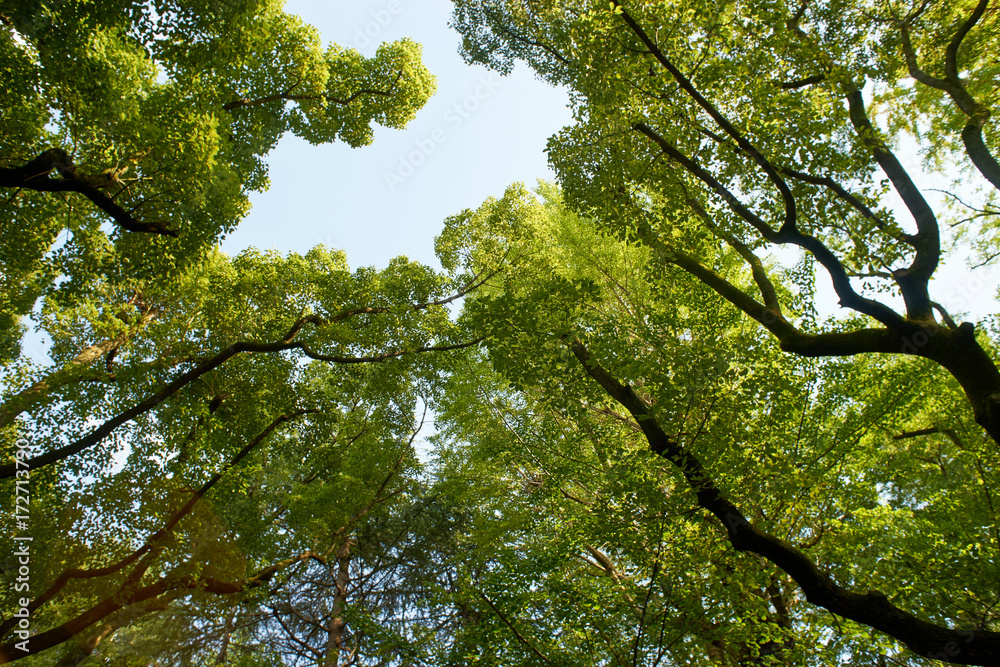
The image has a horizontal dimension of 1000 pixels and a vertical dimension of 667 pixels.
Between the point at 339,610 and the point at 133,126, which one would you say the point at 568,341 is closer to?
the point at 133,126

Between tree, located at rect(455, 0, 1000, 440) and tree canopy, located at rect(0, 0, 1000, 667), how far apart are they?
0.13ft

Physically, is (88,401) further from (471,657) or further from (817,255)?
(817,255)

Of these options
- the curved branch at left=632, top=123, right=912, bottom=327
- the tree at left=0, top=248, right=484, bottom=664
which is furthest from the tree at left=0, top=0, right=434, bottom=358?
the curved branch at left=632, top=123, right=912, bottom=327

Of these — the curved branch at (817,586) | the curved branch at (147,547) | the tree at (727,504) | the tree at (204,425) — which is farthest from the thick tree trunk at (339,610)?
the curved branch at (817,586)

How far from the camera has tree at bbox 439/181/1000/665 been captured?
14.0ft

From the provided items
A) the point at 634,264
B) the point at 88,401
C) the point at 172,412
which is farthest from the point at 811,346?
the point at 88,401

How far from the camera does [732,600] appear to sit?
14.6 feet

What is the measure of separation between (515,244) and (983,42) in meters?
6.88

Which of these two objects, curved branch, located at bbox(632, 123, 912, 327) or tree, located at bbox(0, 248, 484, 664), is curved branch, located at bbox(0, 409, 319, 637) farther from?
curved branch, located at bbox(632, 123, 912, 327)

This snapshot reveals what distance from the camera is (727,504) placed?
13.6 ft

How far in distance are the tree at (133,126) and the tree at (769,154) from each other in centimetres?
421

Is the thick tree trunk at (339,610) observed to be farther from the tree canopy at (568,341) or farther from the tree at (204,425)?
the tree at (204,425)

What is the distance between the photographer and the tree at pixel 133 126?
4.70m

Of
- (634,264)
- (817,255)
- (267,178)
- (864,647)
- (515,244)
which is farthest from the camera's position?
(515,244)
